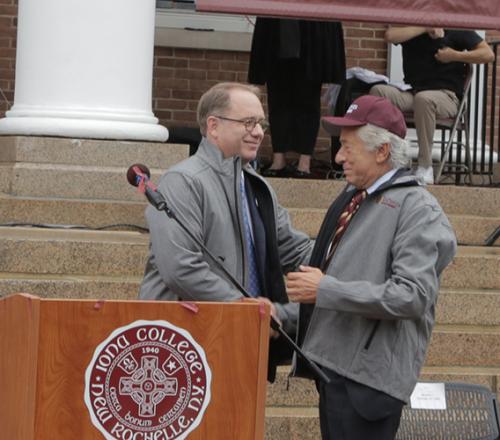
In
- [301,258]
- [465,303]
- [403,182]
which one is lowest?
[465,303]

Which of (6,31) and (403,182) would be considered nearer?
(403,182)

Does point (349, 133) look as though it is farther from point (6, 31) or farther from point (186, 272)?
point (6, 31)

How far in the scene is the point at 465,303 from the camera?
26.1 feet

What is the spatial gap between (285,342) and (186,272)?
0.56 m

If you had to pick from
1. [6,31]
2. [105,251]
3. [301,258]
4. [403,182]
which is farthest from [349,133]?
[6,31]

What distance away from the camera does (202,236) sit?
16.6 feet

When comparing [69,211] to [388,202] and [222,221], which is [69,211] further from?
[388,202]

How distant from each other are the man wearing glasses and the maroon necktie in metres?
0.26

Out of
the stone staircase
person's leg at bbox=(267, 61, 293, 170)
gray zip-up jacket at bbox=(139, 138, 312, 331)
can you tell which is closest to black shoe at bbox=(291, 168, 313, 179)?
person's leg at bbox=(267, 61, 293, 170)

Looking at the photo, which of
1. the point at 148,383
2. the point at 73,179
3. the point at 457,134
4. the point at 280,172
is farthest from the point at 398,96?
the point at 148,383

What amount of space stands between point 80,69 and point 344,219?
4127mm

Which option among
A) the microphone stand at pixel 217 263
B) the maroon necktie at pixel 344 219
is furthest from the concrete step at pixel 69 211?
the microphone stand at pixel 217 263

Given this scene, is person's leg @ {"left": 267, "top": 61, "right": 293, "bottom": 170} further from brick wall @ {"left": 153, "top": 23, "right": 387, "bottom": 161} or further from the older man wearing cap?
the older man wearing cap

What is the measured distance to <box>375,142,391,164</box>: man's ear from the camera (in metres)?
5.01
